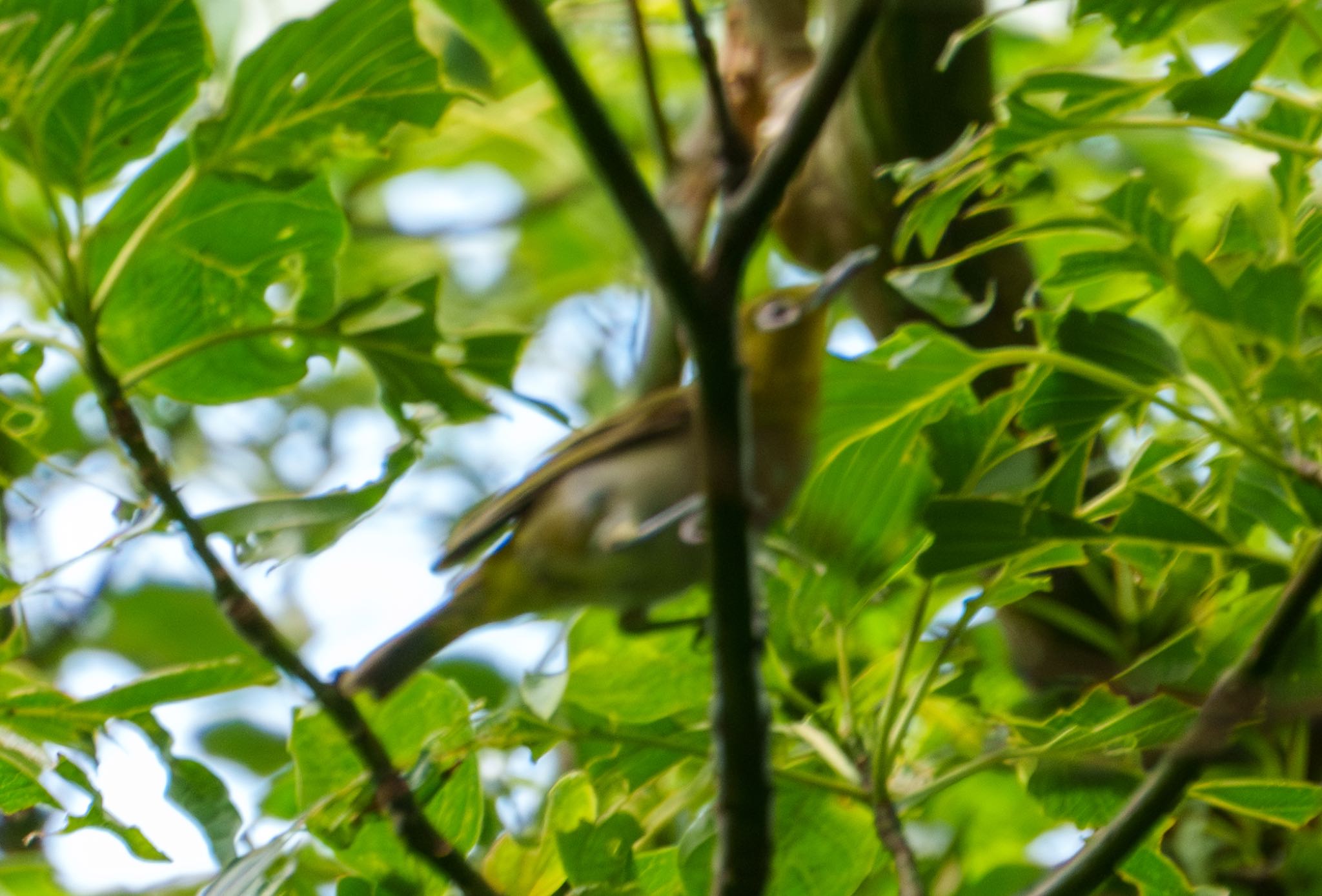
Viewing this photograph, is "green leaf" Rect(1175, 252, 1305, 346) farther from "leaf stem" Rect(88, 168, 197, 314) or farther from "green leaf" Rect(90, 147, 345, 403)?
"leaf stem" Rect(88, 168, 197, 314)

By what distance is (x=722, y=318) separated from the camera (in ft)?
3.33

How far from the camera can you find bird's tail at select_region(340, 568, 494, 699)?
93.5 inches

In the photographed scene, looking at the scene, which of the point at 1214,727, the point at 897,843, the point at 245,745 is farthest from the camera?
the point at 245,745

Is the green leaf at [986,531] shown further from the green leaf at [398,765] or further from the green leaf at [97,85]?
the green leaf at [97,85]

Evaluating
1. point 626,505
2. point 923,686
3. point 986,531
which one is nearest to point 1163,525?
point 986,531

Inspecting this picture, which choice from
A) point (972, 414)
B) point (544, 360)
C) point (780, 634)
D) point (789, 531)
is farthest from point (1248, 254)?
point (544, 360)

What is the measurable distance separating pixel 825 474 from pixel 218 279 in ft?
3.21

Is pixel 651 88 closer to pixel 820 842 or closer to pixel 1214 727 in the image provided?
pixel 820 842

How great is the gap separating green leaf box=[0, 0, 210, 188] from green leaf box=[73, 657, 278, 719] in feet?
2.22

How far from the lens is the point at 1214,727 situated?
1.11 meters

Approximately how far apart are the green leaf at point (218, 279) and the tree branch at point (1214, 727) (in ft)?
4.17

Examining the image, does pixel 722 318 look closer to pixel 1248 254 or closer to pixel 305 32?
pixel 305 32

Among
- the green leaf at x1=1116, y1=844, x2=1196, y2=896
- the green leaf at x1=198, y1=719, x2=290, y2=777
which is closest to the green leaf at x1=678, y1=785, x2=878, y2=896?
the green leaf at x1=1116, y1=844, x2=1196, y2=896

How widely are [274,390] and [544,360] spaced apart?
250 centimetres
